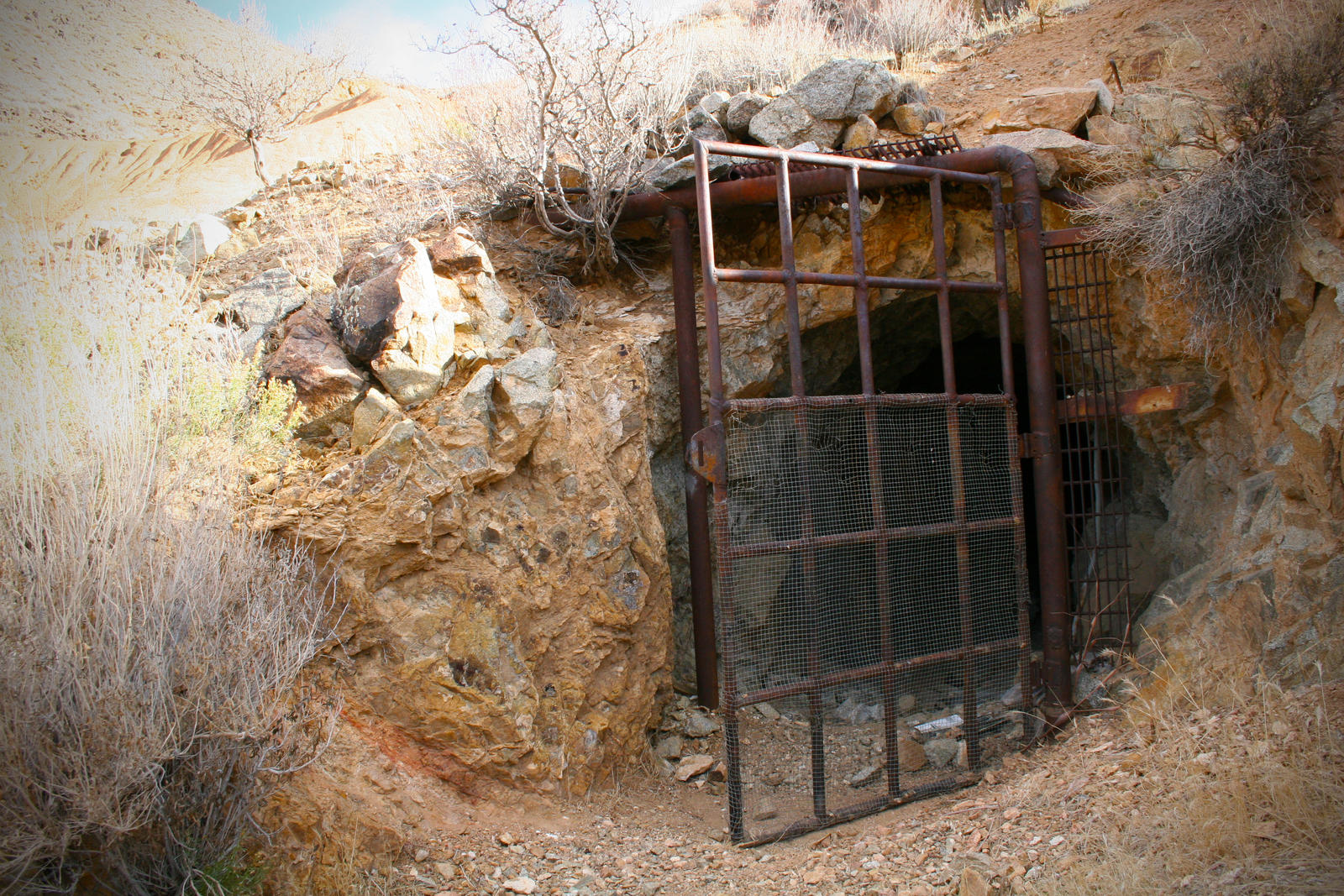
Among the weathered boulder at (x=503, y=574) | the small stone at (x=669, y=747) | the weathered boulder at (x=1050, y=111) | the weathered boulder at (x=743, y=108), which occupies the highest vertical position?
the weathered boulder at (x=743, y=108)

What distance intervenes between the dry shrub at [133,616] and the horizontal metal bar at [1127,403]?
13.8 feet

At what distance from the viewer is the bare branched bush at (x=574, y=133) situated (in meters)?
4.63

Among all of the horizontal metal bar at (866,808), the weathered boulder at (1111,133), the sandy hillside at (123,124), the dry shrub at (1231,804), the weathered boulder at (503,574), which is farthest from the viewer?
the sandy hillside at (123,124)

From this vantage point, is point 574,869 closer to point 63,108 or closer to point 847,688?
point 847,688

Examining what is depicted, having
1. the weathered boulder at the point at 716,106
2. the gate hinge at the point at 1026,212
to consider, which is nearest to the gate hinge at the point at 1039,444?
the gate hinge at the point at 1026,212

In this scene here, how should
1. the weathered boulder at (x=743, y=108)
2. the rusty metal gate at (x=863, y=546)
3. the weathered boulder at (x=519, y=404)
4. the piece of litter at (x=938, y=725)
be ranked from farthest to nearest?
1. the weathered boulder at (x=743, y=108)
2. the piece of litter at (x=938, y=725)
3. the weathered boulder at (x=519, y=404)
4. the rusty metal gate at (x=863, y=546)

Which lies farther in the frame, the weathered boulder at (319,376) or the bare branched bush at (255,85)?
the bare branched bush at (255,85)

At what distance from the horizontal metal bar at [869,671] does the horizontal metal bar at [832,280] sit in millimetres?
1948

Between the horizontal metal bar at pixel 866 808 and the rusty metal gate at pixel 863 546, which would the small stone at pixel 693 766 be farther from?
the horizontal metal bar at pixel 866 808

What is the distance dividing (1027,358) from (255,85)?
7588 millimetres

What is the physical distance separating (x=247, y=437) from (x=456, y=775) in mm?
1845

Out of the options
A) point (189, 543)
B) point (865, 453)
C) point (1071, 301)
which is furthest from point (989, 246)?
point (189, 543)

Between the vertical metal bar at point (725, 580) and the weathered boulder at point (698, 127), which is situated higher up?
the weathered boulder at point (698, 127)

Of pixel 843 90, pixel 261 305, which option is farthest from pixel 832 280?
pixel 261 305
